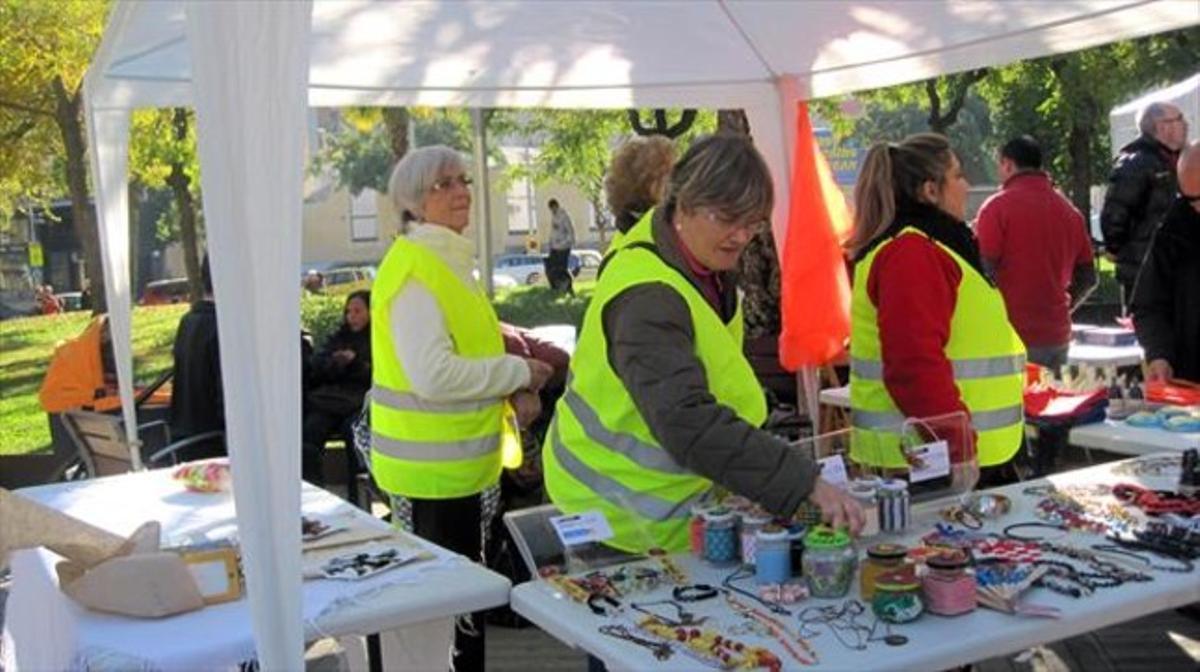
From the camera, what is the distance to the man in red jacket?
548 centimetres

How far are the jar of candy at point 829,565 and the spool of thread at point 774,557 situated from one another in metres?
0.05

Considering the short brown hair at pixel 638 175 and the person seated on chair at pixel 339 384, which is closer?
the short brown hair at pixel 638 175

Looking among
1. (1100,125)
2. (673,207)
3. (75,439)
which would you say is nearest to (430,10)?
(75,439)

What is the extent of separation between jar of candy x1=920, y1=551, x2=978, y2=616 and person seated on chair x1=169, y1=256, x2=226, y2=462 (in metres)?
3.35

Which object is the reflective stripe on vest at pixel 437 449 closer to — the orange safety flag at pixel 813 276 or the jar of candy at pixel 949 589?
the jar of candy at pixel 949 589

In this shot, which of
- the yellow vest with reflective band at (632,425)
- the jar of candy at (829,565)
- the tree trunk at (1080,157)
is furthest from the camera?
the tree trunk at (1080,157)

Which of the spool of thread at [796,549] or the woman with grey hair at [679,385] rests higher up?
the woman with grey hair at [679,385]

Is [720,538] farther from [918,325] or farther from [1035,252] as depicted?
[1035,252]

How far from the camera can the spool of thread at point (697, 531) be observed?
7.60 ft

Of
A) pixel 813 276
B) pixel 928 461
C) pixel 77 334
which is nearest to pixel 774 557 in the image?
pixel 928 461

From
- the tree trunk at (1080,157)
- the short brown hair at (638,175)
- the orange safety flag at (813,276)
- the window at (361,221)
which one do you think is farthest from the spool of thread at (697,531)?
A: the window at (361,221)

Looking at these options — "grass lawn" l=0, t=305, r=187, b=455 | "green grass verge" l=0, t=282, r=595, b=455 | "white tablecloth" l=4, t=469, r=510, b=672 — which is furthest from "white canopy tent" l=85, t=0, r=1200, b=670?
"grass lawn" l=0, t=305, r=187, b=455

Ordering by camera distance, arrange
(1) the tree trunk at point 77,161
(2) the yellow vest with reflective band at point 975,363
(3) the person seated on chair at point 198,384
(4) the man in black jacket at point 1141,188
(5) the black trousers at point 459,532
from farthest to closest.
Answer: (1) the tree trunk at point 77,161, (4) the man in black jacket at point 1141,188, (3) the person seated on chair at point 198,384, (5) the black trousers at point 459,532, (2) the yellow vest with reflective band at point 975,363

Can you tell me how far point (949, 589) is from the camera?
204 centimetres
